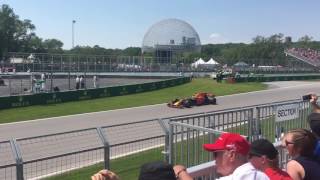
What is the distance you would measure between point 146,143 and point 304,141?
5.97m

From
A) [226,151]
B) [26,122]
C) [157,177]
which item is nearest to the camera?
[157,177]

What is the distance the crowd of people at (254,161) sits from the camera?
11.6ft

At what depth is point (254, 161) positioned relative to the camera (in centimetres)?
495

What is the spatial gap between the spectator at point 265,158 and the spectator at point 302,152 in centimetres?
36

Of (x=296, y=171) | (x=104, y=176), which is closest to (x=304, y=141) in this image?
(x=296, y=171)

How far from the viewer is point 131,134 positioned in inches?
457

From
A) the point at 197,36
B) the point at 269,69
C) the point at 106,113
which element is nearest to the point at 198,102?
the point at 106,113

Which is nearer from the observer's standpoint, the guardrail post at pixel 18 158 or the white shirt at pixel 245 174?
the white shirt at pixel 245 174

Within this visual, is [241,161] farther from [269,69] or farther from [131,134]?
[269,69]

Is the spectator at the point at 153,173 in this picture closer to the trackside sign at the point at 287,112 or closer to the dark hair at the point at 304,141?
the dark hair at the point at 304,141

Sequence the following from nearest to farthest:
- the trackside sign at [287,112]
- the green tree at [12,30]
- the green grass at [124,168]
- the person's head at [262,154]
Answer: the person's head at [262,154] → the green grass at [124,168] → the trackside sign at [287,112] → the green tree at [12,30]

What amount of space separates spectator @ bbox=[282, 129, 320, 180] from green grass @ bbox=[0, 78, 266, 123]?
2267cm

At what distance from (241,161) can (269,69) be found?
83733mm

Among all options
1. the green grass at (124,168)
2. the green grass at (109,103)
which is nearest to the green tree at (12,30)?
the green grass at (109,103)
